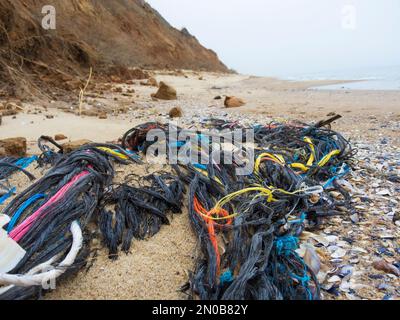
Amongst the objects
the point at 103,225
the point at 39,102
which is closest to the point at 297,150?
the point at 103,225

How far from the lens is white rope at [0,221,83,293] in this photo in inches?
Answer: 54.1

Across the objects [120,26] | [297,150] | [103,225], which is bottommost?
[103,225]

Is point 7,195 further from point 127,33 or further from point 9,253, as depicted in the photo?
point 127,33

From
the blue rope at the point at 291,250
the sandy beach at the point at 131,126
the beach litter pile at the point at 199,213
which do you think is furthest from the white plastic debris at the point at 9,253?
the blue rope at the point at 291,250

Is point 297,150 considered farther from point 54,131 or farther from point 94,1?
point 94,1

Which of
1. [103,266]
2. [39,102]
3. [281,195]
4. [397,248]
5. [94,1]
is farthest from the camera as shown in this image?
[94,1]

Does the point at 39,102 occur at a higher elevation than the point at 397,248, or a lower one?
higher

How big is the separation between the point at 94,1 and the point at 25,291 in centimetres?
2733

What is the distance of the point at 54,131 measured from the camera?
491 cm

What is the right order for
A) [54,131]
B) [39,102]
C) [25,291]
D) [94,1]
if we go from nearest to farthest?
1. [25,291]
2. [54,131]
3. [39,102]
4. [94,1]

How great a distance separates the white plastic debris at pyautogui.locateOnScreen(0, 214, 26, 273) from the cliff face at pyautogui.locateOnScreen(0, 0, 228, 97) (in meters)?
6.94

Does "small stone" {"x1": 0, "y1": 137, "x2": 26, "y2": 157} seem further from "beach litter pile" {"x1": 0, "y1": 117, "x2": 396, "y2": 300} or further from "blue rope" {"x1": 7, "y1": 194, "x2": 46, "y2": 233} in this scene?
"blue rope" {"x1": 7, "y1": 194, "x2": 46, "y2": 233}

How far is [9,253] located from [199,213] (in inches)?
43.2

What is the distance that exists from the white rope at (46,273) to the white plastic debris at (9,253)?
15 cm
